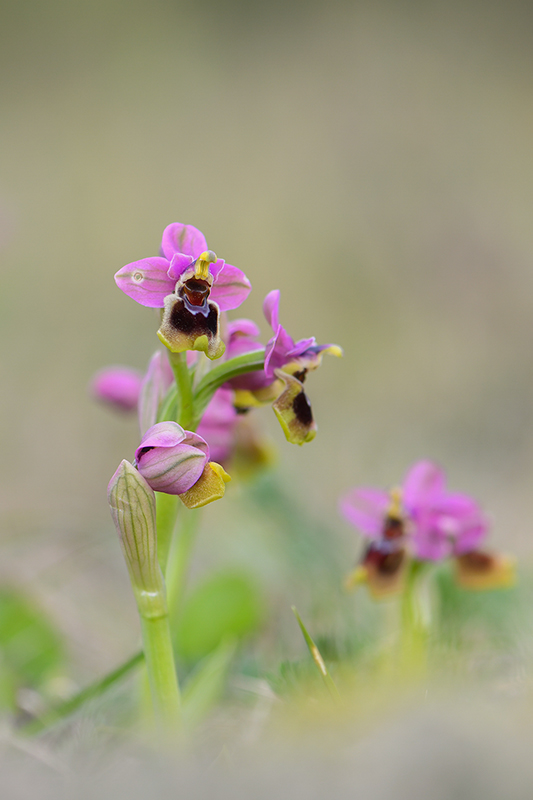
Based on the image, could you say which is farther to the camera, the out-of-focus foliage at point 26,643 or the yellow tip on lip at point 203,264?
the out-of-focus foliage at point 26,643

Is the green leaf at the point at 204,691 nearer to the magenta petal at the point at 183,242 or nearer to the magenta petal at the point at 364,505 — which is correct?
the magenta petal at the point at 364,505

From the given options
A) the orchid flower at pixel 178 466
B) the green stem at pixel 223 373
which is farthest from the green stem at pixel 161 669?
the green stem at pixel 223 373

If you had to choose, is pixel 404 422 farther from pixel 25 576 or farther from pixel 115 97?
pixel 115 97

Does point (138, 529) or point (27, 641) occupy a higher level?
point (138, 529)

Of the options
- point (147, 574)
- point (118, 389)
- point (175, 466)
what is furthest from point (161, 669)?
point (118, 389)

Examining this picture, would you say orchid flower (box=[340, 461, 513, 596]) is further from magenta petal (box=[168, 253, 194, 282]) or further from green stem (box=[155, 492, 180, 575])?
magenta petal (box=[168, 253, 194, 282])

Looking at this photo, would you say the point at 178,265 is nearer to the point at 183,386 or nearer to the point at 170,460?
the point at 183,386

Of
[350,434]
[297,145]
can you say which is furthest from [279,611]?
[297,145]
